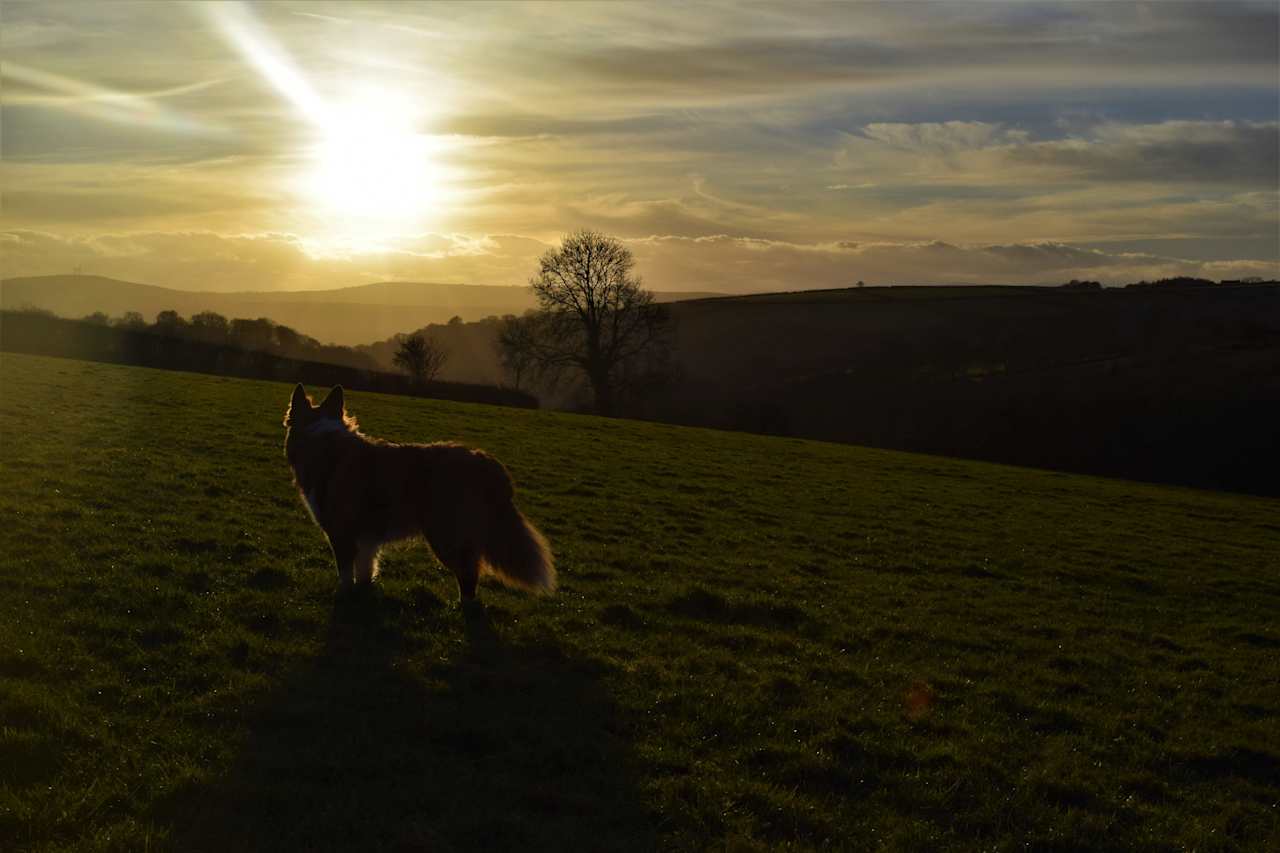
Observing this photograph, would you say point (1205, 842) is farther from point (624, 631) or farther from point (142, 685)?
point (142, 685)

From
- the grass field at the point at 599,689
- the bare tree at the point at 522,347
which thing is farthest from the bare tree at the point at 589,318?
the grass field at the point at 599,689

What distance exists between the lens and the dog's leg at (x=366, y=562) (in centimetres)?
1112

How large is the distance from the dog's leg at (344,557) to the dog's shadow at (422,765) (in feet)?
5.54

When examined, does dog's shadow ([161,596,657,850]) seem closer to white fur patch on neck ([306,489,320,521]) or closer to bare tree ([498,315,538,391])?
white fur patch on neck ([306,489,320,521])

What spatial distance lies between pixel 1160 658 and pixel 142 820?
13.3m

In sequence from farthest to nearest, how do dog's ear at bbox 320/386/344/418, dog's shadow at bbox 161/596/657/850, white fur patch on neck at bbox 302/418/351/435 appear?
dog's ear at bbox 320/386/344/418
white fur patch on neck at bbox 302/418/351/435
dog's shadow at bbox 161/596/657/850

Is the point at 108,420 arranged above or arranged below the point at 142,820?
above

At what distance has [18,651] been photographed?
8.21 meters

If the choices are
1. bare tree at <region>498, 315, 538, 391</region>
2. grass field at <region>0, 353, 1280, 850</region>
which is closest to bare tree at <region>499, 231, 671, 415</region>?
bare tree at <region>498, 315, 538, 391</region>

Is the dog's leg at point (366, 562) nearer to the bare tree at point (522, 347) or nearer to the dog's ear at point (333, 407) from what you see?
the dog's ear at point (333, 407)

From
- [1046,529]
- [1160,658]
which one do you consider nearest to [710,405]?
[1046,529]

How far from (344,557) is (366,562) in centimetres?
28

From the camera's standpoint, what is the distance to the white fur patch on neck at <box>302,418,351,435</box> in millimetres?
11680

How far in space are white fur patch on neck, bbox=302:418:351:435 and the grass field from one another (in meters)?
1.86
